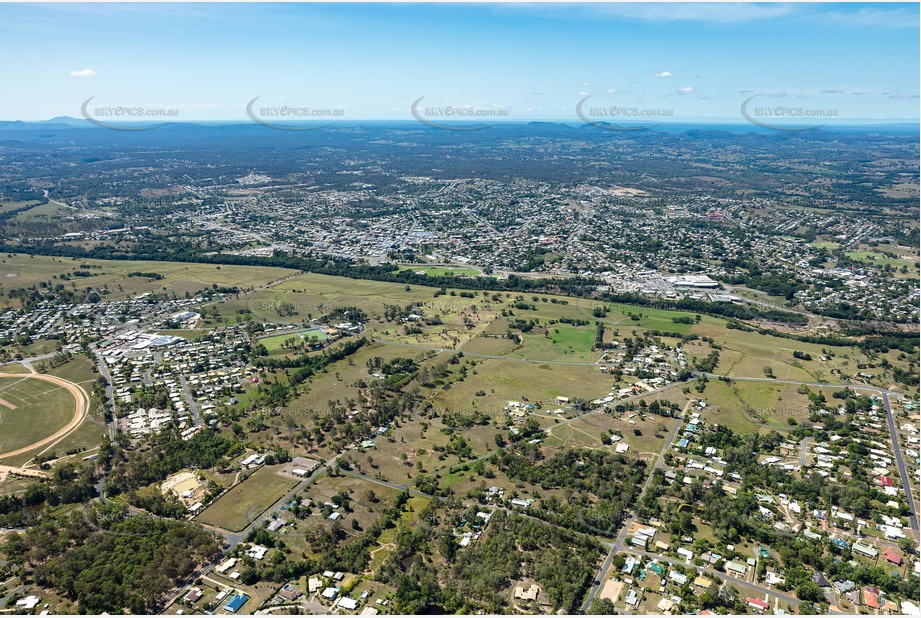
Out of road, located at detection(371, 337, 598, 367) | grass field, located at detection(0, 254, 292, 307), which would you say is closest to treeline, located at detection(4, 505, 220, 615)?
road, located at detection(371, 337, 598, 367)

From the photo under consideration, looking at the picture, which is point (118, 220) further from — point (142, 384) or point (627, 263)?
point (627, 263)

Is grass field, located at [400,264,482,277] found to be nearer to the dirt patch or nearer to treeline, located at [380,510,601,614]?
the dirt patch

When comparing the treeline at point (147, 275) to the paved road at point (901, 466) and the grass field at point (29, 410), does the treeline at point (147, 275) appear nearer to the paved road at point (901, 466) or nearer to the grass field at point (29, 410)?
the grass field at point (29, 410)

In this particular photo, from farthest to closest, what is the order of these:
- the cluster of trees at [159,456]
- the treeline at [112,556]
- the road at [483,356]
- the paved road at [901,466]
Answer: the road at [483,356], the cluster of trees at [159,456], the paved road at [901,466], the treeline at [112,556]

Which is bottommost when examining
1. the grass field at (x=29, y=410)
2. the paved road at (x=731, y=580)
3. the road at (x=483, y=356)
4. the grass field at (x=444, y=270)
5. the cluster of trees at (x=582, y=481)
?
the paved road at (x=731, y=580)

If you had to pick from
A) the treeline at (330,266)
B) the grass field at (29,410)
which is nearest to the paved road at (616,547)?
the treeline at (330,266)

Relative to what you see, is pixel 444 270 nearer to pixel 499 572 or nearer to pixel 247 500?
pixel 247 500
